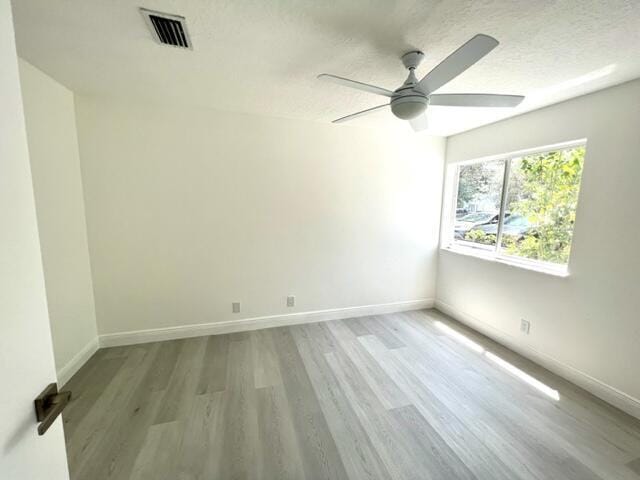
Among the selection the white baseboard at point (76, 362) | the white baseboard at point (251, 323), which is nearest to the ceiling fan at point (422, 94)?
the white baseboard at point (251, 323)

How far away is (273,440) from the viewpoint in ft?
5.38

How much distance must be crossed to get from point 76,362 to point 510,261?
4220mm

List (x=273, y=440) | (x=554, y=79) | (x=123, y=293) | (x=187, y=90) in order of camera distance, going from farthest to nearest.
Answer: (x=123, y=293) < (x=187, y=90) < (x=554, y=79) < (x=273, y=440)

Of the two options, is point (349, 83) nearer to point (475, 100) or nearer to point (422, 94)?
point (422, 94)

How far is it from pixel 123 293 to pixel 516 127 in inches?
167

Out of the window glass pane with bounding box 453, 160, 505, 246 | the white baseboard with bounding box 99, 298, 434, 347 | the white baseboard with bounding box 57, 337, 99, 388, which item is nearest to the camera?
the white baseboard with bounding box 57, 337, 99, 388

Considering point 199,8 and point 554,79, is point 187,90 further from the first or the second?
point 554,79

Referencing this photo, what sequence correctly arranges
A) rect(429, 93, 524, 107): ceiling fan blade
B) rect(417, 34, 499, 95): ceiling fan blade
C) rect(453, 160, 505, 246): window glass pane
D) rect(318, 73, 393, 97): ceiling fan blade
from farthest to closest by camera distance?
1. rect(453, 160, 505, 246): window glass pane
2. rect(429, 93, 524, 107): ceiling fan blade
3. rect(318, 73, 393, 97): ceiling fan blade
4. rect(417, 34, 499, 95): ceiling fan blade

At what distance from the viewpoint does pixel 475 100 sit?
158 cm

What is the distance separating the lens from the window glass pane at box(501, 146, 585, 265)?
7.58ft

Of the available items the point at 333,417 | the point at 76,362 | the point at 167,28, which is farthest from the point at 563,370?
the point at 76,362

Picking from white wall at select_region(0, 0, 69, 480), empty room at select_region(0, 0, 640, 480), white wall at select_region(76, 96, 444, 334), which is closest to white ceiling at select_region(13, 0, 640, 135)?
empty room at select_region(0, 0, 640, 480)

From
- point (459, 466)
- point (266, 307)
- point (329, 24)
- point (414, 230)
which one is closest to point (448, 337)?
point (414, 230)

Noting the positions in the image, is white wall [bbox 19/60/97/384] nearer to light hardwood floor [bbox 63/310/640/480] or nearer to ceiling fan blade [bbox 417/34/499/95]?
light hardwood floor [bbox 63/310/640/480]
